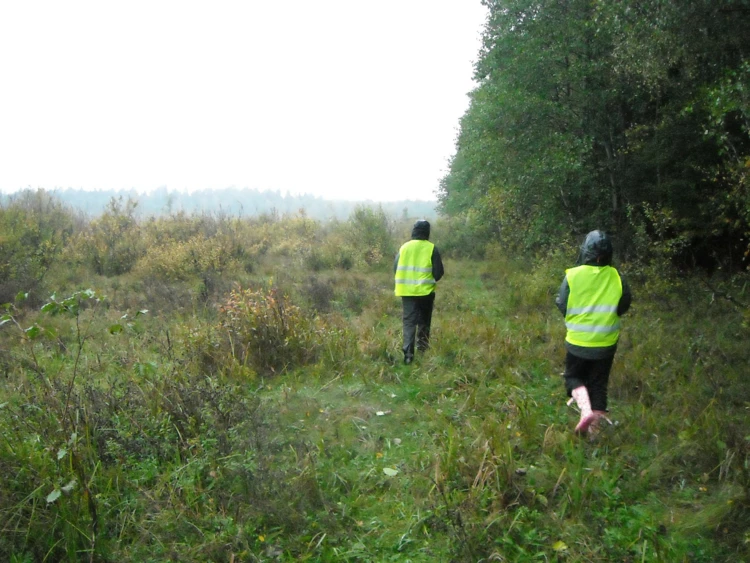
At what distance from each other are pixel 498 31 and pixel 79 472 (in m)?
12.4

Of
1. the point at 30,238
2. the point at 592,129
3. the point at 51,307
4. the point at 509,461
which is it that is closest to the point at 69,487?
the point at 51,307

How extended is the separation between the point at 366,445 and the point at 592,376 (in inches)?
86.2

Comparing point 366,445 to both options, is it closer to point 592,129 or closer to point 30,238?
point 592,129

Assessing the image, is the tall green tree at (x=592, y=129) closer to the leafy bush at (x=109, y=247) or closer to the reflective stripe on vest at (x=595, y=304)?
the reflective stripe on vest at (x=595, y=304)

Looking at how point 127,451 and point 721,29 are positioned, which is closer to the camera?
point 127,451

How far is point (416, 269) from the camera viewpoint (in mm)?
6867

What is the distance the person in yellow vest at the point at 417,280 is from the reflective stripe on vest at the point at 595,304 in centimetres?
228

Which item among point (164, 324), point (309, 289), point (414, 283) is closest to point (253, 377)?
point (414, 283)

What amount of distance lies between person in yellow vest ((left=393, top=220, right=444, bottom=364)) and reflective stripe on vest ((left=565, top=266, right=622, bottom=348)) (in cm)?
228

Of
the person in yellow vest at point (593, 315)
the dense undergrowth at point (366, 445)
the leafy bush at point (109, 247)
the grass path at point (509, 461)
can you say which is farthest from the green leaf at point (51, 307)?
the leafy bush at point (109, 247)

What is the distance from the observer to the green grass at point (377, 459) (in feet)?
11.1

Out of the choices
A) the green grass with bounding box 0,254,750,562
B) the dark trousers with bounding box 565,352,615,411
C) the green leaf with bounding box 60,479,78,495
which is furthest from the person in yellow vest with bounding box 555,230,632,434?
the green leaf with bounding box 60,479,78,495

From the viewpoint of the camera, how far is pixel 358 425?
5156 millimetres

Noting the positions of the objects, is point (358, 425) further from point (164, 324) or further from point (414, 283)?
point (164, 324)
